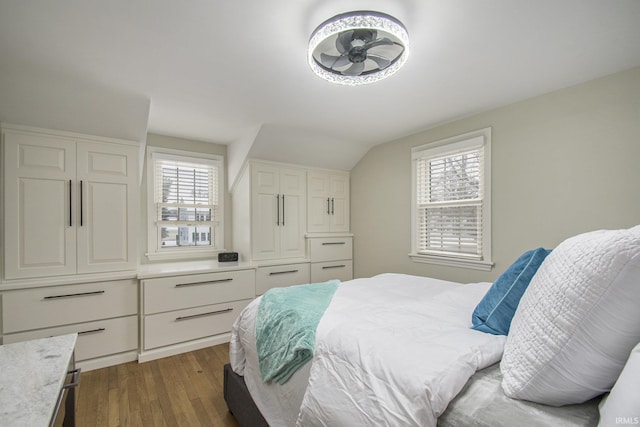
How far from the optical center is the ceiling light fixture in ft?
4.75

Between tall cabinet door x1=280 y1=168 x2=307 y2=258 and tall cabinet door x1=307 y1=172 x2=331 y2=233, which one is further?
tall cabinet door x1=307 y1=172 x2=331 y2=233

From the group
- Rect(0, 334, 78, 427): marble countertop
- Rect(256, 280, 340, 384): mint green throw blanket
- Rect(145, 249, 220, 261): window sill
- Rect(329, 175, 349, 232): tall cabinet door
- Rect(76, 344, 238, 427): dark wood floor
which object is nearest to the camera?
Rect(0, 334, 78, 427): marble countertop

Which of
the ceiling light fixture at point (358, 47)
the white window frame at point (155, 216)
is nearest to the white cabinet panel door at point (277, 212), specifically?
the white window frame at point (155, 216)

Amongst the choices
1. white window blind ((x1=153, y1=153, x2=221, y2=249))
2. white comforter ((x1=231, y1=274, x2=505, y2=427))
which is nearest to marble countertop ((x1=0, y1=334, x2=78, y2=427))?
white comforter ((x1=231, y1=274, x2=505, y2=427))

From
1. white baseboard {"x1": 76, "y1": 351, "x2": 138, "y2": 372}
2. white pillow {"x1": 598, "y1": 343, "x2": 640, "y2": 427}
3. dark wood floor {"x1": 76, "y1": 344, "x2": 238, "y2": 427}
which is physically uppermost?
white pillow {"x1": 598, "y1": 343, "x2": 640, "y2": 427}

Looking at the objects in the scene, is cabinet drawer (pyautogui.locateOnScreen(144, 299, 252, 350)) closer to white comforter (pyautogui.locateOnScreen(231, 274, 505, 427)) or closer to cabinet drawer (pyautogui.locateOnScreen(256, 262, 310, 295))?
cabinet drawer (pyautogui.locateOnScreen(256, 262, 310, 295))

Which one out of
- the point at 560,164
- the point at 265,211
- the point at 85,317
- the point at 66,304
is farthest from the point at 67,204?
the point at 560,164

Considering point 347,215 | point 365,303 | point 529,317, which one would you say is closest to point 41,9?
point 365,303

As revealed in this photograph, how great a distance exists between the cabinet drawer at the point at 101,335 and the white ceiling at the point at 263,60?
5.42 ft

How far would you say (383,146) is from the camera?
3824 millimetres

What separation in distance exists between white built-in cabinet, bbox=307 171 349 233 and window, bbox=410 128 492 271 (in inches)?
44.3

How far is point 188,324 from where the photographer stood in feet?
9.34

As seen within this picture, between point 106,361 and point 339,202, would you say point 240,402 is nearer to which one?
point 106,361

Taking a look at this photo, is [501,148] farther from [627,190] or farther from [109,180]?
[109,180]
